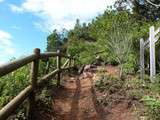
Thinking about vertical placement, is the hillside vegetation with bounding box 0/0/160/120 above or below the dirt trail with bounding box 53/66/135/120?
above

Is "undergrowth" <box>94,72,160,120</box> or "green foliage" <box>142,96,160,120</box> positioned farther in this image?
"undergrowth" <box>94,72,160,120</box>

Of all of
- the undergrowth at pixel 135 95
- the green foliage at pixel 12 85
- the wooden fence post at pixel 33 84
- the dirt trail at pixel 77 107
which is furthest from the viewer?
the dirt trail at pixel 77 107

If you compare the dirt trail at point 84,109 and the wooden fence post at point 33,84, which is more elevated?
the wooden fence post at point 33,84

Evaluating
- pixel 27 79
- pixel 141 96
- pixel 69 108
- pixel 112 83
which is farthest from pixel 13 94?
pixel 112 83

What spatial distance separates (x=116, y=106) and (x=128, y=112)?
49 centimetres

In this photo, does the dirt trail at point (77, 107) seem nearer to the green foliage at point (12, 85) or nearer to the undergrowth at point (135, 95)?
→ the undergrowth at point (135, 95)

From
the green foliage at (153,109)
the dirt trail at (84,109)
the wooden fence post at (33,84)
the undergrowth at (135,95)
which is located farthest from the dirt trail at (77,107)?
the green foliage at (153,109)

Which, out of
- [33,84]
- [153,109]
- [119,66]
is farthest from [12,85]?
[119,66]

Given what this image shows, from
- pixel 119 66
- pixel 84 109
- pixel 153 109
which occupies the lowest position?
pixel 84 109

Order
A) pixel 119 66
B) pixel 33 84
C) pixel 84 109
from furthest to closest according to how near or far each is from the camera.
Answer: pixel 119 66 < pixel 84 109 < pixel 33 84

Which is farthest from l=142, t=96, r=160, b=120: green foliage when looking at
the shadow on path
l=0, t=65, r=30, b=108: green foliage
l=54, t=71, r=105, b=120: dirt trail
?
l=0, t=65, r=30, b=108: green foliage

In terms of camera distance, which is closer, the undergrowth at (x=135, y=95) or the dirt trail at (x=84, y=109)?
the undergrowth at (x=135, y=95)

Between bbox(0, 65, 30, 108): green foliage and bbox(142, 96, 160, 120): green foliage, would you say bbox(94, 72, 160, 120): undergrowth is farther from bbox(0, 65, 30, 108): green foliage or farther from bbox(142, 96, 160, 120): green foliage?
bbox(0, 65, 30, 108): green foliage

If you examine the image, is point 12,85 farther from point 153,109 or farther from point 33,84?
point 153,109
